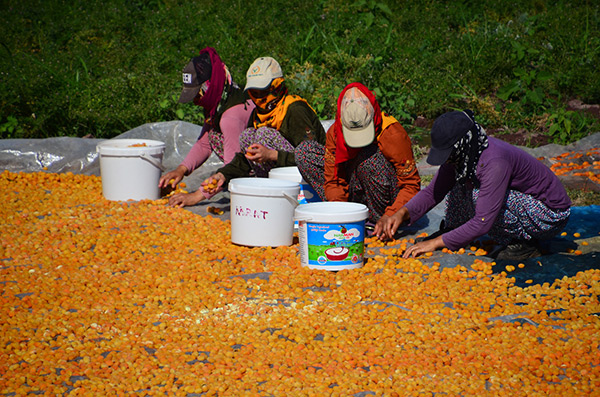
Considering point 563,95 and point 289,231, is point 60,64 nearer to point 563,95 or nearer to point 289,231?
point 289,231

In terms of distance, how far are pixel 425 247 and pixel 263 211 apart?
2.97 ft

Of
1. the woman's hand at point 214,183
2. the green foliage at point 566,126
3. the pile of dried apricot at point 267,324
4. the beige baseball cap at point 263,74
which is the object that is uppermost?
the beige baseball cap at point 263,74

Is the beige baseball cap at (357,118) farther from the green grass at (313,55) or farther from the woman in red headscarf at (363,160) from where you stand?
the green grass at (313,55)

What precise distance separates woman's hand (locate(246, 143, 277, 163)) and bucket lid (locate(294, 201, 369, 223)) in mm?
791

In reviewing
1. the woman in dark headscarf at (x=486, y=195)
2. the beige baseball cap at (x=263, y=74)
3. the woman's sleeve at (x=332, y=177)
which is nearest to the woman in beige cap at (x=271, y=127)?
the beige baseball cap at (x=263, y=74)

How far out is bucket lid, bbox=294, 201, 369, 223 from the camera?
3.12 meters

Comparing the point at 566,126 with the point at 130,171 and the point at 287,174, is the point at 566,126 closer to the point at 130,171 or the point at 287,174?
the point at 287,174

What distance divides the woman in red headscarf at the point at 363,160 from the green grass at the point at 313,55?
2517 millimetres

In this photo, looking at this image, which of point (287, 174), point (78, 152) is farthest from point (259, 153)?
point (78, 152)

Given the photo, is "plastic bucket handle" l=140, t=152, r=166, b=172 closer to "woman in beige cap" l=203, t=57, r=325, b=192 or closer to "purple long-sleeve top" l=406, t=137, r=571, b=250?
"woman in beige cap" l=203, t=57, r=325, b=192

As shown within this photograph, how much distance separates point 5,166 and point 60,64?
1.84 m

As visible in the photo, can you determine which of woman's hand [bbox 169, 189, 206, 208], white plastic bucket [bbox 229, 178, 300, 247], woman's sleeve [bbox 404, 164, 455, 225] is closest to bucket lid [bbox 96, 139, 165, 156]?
Result: woman's hand [bbox 169, 189, 206, 208]

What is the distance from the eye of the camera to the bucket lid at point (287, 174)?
3.96 m

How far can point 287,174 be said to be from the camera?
3969 millimetres
